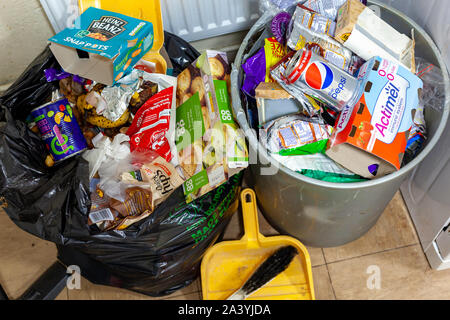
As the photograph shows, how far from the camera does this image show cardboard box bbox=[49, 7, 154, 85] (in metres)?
0.86

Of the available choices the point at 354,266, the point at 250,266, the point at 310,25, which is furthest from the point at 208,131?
the point at 354,266

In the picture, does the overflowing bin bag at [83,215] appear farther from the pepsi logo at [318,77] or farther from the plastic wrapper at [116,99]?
the pepsi logo at [318,77]

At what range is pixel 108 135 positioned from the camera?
996mm

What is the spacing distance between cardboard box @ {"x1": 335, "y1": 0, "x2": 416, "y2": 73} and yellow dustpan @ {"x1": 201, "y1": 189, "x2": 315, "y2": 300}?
484mm

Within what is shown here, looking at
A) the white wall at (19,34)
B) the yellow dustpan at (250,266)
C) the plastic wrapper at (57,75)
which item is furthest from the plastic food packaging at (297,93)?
the white wall at (19,34)

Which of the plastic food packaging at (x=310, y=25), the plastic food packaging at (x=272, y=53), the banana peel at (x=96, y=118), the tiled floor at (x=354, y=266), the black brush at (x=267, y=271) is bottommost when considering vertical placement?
the tiled floor at (x=354, y=266)

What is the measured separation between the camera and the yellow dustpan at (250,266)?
1.09 m

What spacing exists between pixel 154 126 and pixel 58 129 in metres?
0.23

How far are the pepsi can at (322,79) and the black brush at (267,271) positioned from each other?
0.44m

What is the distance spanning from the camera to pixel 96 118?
952 mm

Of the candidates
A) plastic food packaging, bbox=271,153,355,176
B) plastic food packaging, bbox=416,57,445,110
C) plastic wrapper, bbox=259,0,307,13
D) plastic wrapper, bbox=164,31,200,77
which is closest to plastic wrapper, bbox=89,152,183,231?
plastic food packaging, bbox=271,153,355,176

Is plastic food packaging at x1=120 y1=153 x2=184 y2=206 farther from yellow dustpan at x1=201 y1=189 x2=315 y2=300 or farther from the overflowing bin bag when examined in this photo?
yellow dustpan at x1=201 y1=189 x2=315 y2=300
